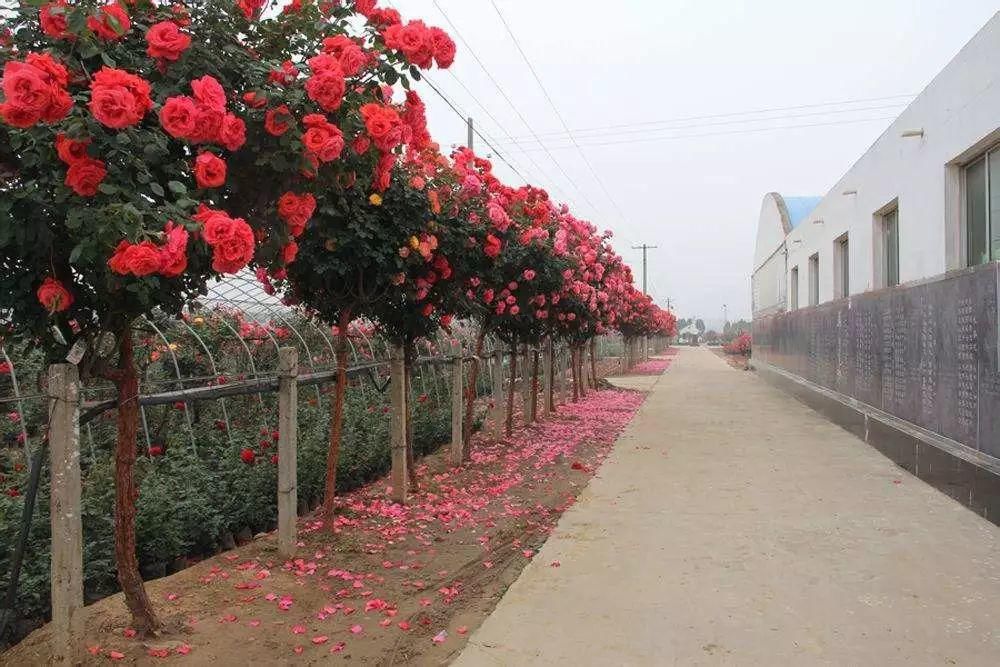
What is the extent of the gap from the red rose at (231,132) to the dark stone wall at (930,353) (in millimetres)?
5631

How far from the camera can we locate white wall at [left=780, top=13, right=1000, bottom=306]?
302 inches

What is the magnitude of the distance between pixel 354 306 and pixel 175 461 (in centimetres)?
171

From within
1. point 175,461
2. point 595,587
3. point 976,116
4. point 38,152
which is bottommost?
point 595,587

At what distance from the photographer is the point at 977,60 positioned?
7742mm

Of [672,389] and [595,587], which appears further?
[672,389]

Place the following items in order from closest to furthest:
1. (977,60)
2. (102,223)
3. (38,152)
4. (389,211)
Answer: (102,223) → (38,152) → (389,211) → (977,60)

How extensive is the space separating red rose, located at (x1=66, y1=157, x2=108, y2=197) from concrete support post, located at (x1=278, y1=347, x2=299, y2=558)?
2529mm

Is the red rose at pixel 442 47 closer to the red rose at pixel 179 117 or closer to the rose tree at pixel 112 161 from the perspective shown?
the rose tree at pixel 112 161

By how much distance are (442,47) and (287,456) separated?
2.95 metres

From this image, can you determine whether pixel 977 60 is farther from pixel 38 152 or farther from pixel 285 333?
pixel 38 152

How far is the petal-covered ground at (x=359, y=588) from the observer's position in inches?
147

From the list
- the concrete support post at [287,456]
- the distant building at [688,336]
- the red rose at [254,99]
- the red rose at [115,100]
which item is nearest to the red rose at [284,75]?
the red rose at [254,99]

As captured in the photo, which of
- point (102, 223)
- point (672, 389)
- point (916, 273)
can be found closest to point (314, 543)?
point (102, 223)

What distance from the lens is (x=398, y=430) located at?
22.6 ft
